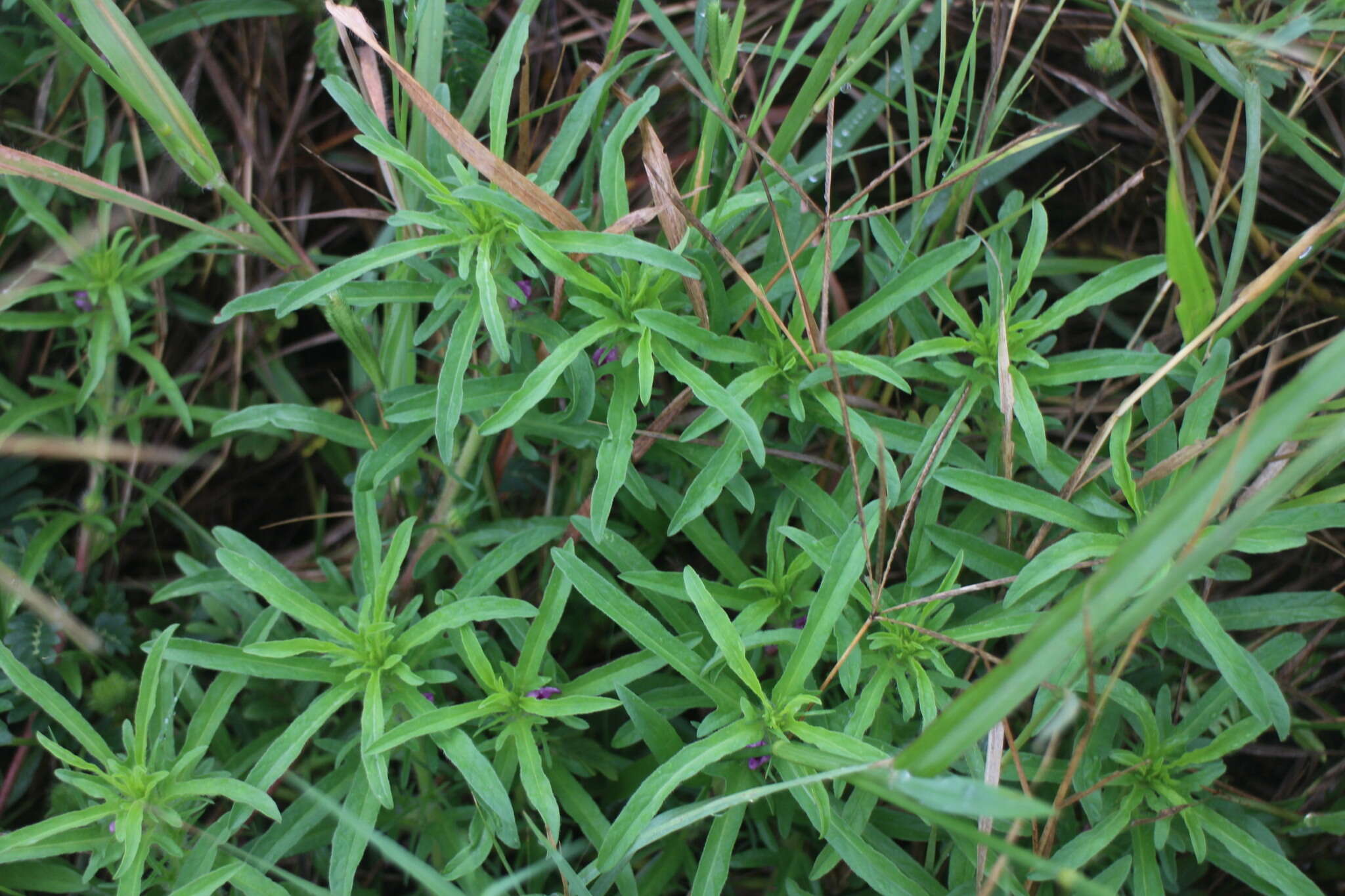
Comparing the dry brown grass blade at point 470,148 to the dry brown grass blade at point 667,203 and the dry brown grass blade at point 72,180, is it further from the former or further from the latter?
the dry brown grass blade at point 72,180

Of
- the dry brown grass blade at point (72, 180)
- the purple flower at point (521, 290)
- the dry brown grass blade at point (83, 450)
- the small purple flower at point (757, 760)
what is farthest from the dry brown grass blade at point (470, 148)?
the dry brown grass blade at point (83, 450)

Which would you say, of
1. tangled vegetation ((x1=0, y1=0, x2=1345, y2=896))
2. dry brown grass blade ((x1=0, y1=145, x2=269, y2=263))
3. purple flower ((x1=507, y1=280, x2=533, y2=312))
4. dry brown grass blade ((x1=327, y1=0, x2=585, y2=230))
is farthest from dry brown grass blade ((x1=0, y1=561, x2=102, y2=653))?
dry brown grass blade ((x1=327, y1=0, x2=585, y2=230))

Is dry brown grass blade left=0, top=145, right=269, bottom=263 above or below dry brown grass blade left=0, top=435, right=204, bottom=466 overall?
above

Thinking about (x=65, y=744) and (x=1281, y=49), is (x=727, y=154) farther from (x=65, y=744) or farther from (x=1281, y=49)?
(x=65, y=744)

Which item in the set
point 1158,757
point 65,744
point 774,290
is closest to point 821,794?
point 1158,757

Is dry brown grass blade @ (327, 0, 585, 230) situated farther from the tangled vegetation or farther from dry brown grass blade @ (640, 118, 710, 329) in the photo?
dry brown grass blade @ (640, 118, 710, 329)

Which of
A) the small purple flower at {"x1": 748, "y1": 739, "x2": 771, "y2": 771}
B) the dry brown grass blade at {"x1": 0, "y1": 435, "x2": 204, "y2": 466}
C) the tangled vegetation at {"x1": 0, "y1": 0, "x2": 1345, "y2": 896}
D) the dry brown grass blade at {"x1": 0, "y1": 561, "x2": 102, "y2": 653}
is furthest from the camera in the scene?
the dry brown grass blade at {"x1": 0, "y1": 435, "x2": 204, "y2": 466}

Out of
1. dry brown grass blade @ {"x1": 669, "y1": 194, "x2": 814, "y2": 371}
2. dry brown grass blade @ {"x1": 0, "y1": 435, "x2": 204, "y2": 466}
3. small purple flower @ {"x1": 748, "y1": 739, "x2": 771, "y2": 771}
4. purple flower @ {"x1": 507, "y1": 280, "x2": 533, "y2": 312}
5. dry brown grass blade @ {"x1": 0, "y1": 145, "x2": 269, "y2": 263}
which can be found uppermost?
dry brown grass blade @ {"x1": 0, "y1": 145, "x2": 269, "y2": 263}
